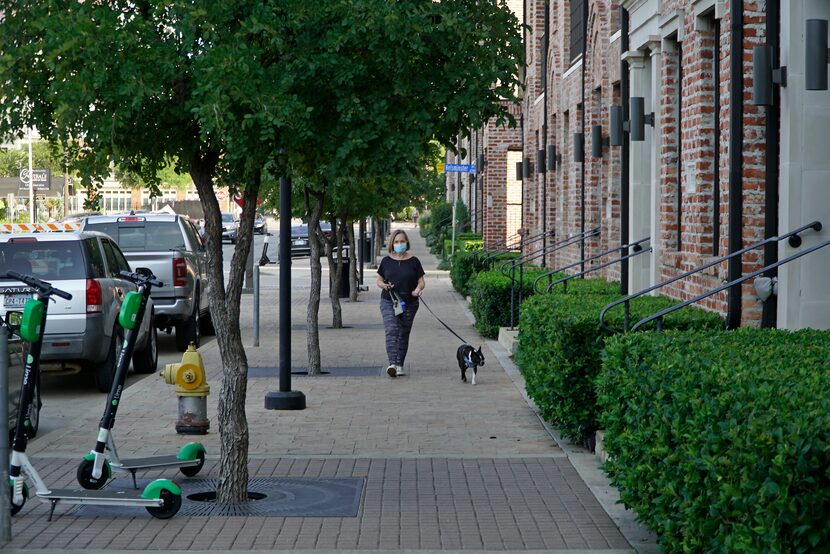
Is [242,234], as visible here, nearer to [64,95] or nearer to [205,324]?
[64,95]

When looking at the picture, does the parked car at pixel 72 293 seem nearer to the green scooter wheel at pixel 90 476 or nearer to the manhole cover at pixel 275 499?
the manhole cover at pixel 275 499

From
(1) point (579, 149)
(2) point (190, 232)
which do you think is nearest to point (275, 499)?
(1) point (579, 149)

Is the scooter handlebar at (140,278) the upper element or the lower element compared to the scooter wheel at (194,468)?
upper

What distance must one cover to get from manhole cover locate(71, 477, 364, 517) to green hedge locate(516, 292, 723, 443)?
6.09 feet

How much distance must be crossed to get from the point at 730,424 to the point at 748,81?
569 centimetres

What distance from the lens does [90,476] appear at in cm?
802

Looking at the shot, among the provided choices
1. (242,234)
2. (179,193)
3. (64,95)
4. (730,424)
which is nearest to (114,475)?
(242,234)

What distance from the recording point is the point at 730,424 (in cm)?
505

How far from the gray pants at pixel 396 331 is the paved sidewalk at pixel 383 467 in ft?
0.90

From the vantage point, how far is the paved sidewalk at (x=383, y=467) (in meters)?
7.20

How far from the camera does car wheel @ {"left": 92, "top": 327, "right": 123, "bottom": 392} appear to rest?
1416 cm

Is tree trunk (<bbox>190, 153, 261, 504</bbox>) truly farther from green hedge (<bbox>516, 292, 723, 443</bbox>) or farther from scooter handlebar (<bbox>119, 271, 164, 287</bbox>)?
green hedge (<bbox>516, 292, 723, 443</bbox>)

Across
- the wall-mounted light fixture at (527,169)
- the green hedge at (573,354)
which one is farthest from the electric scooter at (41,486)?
the wall-mounted light fixture at (527,169)

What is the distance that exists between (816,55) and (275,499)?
447 cm
